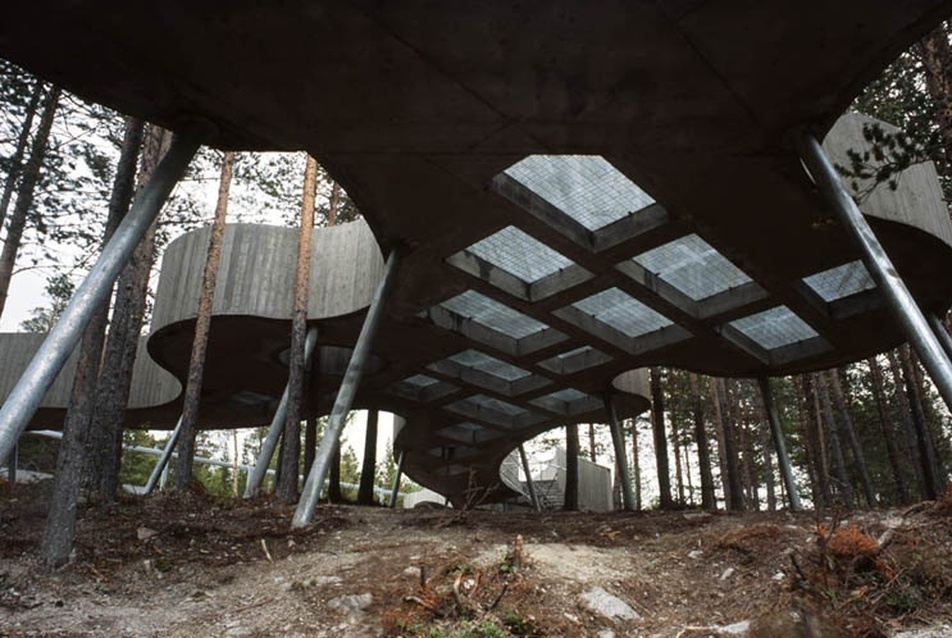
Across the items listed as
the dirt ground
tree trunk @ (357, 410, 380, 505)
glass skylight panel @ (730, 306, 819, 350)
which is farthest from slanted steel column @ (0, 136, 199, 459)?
tree trunk @ (357, 410, 380, 505)

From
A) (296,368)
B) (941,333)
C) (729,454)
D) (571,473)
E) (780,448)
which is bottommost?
(571,473)

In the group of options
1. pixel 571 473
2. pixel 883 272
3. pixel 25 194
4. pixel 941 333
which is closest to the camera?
pixel 883 272

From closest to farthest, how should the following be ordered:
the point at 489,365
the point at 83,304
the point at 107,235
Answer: the point at 83,304, the point at 107,235, the point at 489,365

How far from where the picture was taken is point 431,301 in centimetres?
1327

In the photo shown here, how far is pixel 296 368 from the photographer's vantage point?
14.1m

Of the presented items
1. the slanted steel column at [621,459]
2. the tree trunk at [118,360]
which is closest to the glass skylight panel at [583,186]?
the tree trunk at [118,360]

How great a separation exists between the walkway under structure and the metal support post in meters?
0.58

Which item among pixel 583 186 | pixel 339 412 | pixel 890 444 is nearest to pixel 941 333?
pixel 583 186

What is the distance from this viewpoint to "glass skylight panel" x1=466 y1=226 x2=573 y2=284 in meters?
11.4

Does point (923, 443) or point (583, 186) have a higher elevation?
point (583, 186)

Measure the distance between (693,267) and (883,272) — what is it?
5.05 m

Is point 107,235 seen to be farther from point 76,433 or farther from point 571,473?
point 571,473

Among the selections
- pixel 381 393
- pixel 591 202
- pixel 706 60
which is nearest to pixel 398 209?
pixel 591 202

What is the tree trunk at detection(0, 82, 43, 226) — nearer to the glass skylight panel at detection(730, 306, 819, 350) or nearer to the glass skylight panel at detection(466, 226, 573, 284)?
the glass skylight panel at detection(466, 226, 573, 284)
